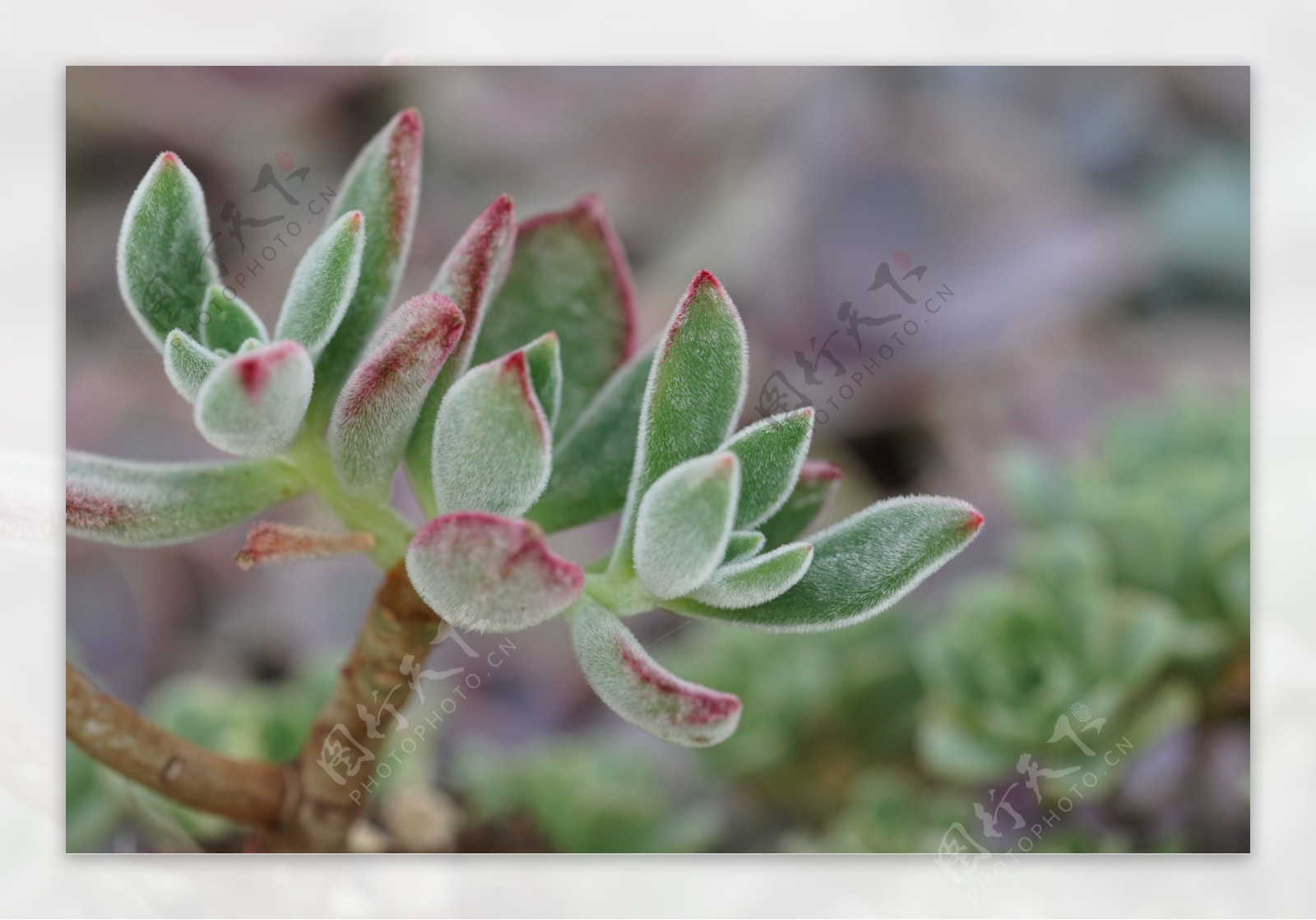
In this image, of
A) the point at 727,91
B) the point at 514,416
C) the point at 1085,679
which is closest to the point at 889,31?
the point at 727,91

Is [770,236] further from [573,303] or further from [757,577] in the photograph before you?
[757,577]

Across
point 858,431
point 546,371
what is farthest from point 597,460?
point 858,431

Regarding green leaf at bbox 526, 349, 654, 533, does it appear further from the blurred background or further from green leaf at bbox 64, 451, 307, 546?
the blurred background

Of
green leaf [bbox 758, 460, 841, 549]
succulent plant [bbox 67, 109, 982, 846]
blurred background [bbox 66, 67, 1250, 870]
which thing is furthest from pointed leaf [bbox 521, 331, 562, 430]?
blurred background [bbox 66, 67, 1250, 870]

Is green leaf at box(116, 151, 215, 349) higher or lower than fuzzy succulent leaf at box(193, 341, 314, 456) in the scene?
higher

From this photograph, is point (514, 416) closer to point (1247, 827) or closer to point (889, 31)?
point (889, 31)

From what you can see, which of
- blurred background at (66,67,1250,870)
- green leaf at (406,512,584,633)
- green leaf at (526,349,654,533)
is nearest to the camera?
green leaf at (406,512,584,633)

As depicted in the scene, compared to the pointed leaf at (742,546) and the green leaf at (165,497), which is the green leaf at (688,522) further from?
the green leaf at (165,497)

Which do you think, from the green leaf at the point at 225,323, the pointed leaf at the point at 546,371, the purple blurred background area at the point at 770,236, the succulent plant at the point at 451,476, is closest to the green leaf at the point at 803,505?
the succulent plant at the point at 451,476
